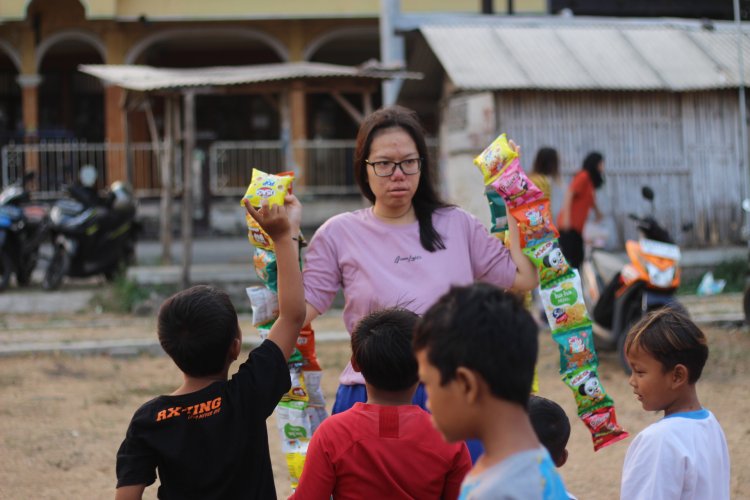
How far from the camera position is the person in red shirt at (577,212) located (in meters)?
8.88

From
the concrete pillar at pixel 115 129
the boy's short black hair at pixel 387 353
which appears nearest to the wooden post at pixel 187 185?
the concrete pillar at pixel 115 129

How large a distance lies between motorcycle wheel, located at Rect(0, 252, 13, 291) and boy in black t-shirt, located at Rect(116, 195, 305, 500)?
989 cm

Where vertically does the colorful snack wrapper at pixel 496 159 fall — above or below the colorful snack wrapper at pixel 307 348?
above

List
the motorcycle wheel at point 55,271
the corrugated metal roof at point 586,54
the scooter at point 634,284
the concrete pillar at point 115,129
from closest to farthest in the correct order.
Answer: the scooter at point 634,284 → the corrugated metal roof at point 586,54 → the motorcycle wheel at point 55,271 → the concrete pillar at point 115,129

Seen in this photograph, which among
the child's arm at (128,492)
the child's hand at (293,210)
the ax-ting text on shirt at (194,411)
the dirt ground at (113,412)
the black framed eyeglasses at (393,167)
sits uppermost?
the black framed eyeglasses at (393,167)

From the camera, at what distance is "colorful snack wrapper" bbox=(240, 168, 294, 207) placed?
3.00 m

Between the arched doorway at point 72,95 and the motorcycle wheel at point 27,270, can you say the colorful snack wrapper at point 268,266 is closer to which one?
the motorcycle wheel at point 27,270

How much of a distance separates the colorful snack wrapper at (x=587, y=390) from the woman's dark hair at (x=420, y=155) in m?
0.60

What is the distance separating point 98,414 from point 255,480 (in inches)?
149

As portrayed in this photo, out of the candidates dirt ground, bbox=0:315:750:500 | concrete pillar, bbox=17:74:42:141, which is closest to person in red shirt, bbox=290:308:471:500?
dirt ground, bbox=0:315:750:500

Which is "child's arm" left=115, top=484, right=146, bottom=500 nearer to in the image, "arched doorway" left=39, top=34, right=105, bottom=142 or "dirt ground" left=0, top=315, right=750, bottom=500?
"dirt ground" left=0, top=315, right=750, bottom=500

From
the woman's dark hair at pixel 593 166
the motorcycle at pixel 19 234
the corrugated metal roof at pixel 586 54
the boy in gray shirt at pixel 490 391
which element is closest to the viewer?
the boy in gray shirt at pixel 490 391

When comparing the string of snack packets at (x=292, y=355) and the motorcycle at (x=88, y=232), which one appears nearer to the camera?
the string of snack packets at (x=292, y=355)

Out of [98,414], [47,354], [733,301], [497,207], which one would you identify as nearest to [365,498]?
[497,207]
